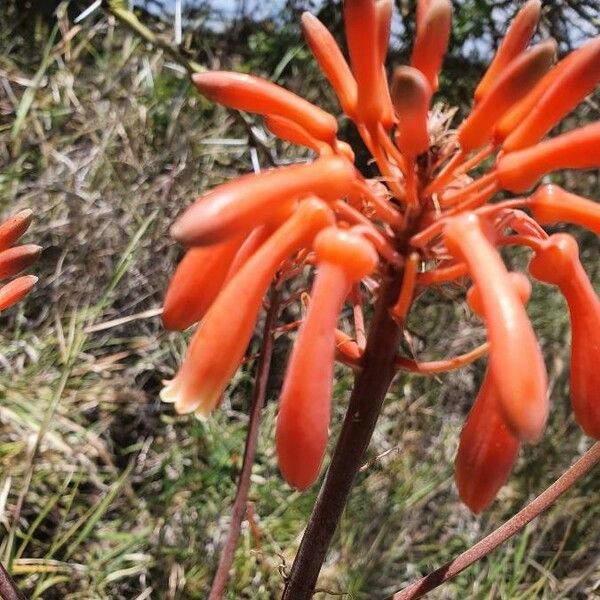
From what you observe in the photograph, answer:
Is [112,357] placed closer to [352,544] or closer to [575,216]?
[352,544]

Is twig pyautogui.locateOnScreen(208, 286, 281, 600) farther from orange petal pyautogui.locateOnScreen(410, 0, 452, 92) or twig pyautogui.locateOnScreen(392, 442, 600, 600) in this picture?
orange petal pyautogui.locateOnScreen(410, 0, 452, 92)

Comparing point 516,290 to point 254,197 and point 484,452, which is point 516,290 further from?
point 254,197

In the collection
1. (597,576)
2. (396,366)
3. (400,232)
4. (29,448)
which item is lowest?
(597,576)

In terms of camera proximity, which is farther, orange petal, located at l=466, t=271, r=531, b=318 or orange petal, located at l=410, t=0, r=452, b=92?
orange petal, located at l=410, t=0, r=452, b=92

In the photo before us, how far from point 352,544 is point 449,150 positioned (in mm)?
2285

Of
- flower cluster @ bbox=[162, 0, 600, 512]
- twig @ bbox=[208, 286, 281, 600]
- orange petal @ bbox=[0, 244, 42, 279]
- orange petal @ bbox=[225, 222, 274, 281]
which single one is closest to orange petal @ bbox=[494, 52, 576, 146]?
flower cluster @ bbox=[162, 0, 600, 512]

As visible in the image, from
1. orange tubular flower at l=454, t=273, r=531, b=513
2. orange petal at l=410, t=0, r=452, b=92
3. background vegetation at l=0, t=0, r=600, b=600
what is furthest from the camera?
background vegetation at l=0, t=0, r=600, b=600

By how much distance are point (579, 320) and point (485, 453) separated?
21 cm

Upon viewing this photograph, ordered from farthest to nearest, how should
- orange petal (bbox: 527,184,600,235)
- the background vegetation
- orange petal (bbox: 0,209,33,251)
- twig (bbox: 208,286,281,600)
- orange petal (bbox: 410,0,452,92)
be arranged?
the background vegetation
twig (bbox: 208,286,281,600)
orange petal (bbox: 0,209,33,251)
orange petal (bbox: 410,0,452,92)
orange petal (bbox: 527,184,600,235)

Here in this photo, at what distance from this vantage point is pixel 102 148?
3543 mm

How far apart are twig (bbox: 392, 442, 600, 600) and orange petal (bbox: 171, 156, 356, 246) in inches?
24.5

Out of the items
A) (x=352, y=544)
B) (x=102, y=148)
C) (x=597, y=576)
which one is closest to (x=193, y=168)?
(x=102, y=148)

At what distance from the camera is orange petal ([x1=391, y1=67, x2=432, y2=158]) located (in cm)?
97

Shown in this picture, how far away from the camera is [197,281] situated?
3.34 feet
